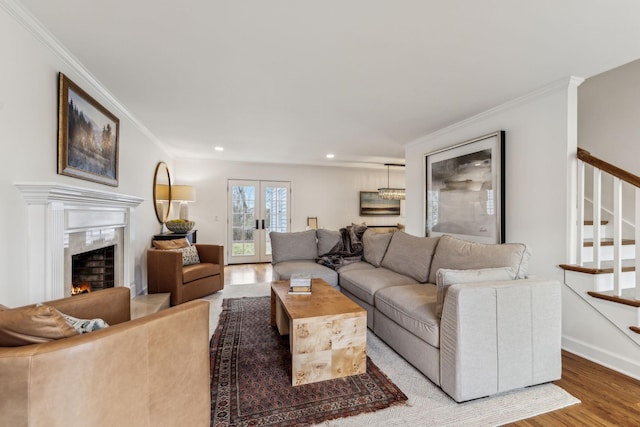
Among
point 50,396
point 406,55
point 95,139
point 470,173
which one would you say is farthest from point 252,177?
point 50,396

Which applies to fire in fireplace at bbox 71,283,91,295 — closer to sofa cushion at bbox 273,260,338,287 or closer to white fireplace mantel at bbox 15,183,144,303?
white fireplace mantel at bbox 15,183,144,303

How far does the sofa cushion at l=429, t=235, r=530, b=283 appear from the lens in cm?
214

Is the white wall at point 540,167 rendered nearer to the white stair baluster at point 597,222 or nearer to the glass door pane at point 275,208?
the white stair baluster at point 597,222

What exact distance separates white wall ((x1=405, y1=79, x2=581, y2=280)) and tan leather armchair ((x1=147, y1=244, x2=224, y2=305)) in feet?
12.2

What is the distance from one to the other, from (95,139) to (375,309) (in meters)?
3.06

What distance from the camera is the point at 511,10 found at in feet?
5.29

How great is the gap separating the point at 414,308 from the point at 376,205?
5552mm

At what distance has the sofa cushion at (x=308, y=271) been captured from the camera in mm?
3480

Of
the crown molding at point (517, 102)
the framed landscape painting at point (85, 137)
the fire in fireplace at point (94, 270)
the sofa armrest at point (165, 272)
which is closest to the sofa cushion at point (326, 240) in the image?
the sofa armrest at point (165, 272)

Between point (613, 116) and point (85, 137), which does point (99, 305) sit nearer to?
point (85, 137)

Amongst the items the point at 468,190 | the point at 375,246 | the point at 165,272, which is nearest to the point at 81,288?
the point at 165,272

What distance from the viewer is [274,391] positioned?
6.05 ft

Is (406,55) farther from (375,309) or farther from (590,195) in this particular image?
(590,195)

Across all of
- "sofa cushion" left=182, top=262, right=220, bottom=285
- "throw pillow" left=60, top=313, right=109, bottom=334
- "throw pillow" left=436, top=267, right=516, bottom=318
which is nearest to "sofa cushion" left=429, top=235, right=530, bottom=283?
"throw pillow" left=436, top=267, right=516, bottom=318
